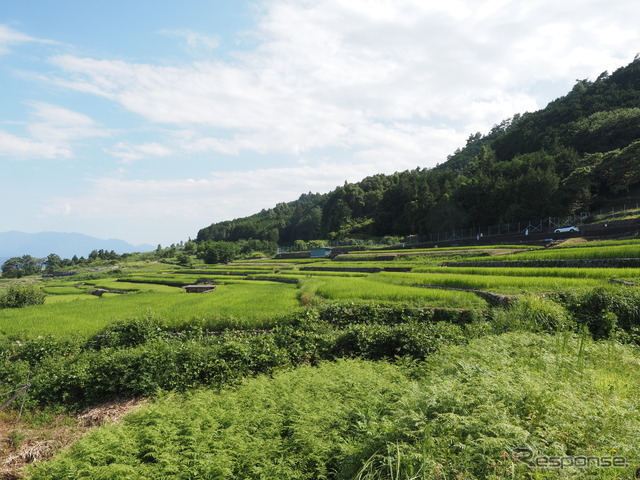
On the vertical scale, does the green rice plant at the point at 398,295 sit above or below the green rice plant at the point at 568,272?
below

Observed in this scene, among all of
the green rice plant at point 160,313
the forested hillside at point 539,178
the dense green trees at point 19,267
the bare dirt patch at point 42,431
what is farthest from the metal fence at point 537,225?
the dense green trees at point 19,267

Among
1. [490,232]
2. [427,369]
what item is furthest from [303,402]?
[490,232]

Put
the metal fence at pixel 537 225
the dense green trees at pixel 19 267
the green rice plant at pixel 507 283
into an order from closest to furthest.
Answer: the green rice plant at pixel 507 283, the metal fence at pixel 537 225, the dense green trees at pixel 19 267

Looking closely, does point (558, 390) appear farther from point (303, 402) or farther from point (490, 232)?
point (490, 232)

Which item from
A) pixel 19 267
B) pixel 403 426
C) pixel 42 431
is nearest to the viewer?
pixel 403 426

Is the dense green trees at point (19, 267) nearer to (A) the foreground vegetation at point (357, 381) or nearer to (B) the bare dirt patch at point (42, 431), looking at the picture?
(A) the foreground vegetation at point (357, 381)

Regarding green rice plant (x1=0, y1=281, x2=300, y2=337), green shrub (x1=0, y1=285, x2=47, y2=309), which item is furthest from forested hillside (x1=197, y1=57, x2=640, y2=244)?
green shrub (x1=0, y1=285, x2=47, y2=309)

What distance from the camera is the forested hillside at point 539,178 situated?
42688mm

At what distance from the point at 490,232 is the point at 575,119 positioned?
116ft

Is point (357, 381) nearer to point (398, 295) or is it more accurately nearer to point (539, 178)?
point (398, 295)

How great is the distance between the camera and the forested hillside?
4269 cm

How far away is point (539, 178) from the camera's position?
4344cm

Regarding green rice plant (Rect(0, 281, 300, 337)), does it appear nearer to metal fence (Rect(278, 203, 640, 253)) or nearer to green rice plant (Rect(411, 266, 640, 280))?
green rice plant (Rect(411, 266, 640, 280))

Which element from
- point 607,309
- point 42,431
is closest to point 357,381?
point 42,431
